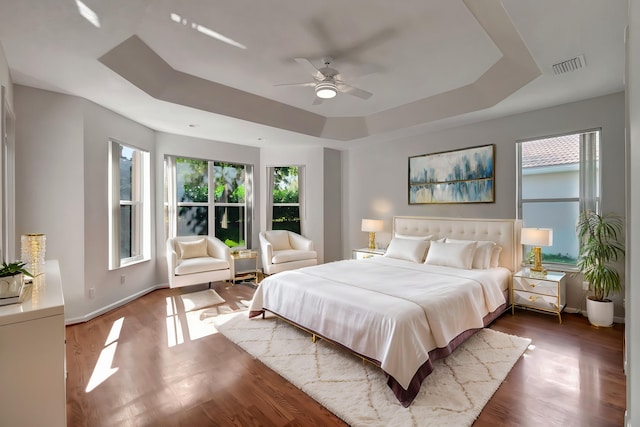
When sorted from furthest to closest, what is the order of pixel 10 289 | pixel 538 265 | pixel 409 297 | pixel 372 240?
pixel 372 240
pixel 538 265
pixel 409 297
pixel 10 289

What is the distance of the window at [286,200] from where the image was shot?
6441 millimetres

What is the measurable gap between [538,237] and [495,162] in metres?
1.27

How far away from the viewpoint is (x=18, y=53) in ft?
8.26

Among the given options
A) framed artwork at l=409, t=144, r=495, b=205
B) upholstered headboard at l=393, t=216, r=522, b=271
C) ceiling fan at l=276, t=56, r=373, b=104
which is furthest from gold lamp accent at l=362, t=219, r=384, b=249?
ceiling fan at l=276, t=56, r=373, b=104

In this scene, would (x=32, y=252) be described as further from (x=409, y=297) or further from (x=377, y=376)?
(x=409, y=297)

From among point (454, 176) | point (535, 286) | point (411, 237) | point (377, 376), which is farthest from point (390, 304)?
point (454, 176)

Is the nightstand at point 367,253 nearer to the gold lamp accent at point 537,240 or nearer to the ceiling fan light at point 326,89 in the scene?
the gold lamp accent at point 537,240

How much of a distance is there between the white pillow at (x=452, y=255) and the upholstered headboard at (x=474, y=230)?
498 millimetres

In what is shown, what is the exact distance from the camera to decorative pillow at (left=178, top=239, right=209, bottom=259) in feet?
16.2

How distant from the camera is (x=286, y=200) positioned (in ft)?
21.3

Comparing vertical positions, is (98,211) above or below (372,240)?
above

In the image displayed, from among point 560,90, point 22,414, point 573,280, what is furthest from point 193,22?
point 573,280

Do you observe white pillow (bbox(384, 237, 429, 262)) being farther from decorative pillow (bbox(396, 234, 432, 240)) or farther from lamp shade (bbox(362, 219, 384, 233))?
A: lamp shade (bbox(362, 219, 384, 233))

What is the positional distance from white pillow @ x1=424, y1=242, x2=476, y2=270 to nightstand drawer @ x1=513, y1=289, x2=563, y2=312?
0.68 metres
